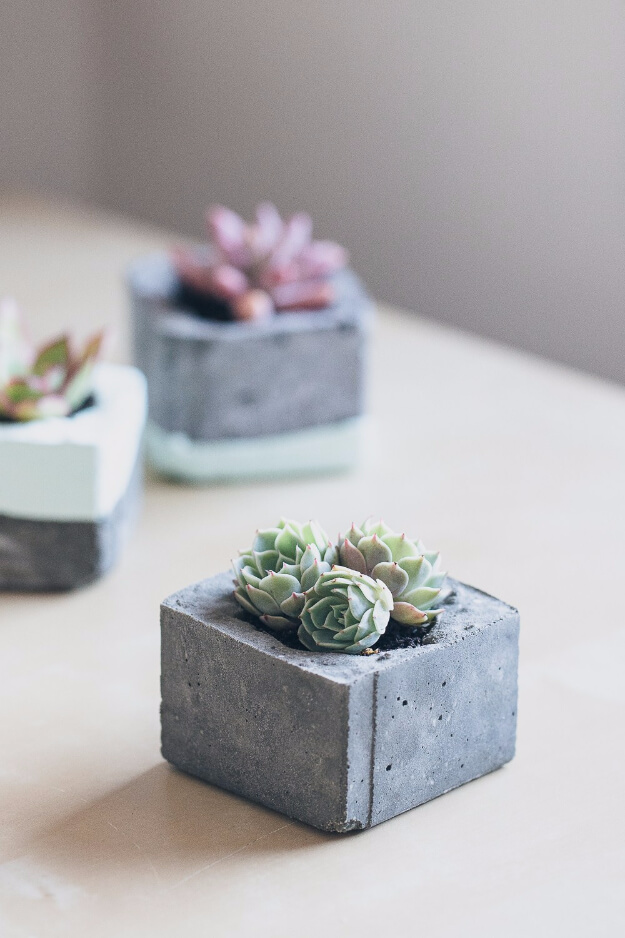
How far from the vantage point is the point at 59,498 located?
1.43 metres

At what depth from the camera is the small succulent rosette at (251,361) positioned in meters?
1.75

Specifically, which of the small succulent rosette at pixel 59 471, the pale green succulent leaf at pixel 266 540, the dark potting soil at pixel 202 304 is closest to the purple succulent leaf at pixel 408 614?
the pale green succulent leaf at pixel 266 540

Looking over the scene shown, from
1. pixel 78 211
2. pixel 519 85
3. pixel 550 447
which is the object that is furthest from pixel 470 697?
pixel 78 211

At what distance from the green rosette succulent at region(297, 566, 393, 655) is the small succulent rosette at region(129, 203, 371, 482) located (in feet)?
2.56

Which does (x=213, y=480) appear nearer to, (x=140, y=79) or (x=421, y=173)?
(x=421, y=173)

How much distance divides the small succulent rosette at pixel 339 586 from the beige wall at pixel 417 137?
192 centimetres

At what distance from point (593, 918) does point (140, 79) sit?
338 centimetres

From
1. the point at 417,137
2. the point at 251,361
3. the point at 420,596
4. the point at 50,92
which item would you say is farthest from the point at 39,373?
the point at 50,92

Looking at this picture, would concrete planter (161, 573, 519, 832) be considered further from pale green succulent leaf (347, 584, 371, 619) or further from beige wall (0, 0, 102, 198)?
beige wall (0, 0, 102, 198)

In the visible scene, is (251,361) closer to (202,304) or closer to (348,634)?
(202,304)

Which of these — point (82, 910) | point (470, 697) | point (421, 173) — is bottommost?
point (82, 910)

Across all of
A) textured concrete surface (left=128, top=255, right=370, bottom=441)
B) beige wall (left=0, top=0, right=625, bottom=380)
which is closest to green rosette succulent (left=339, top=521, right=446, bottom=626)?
textured concrete surface (left=128, top=255, right=370, bottom=441)

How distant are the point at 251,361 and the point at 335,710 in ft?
2.85

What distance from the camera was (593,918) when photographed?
937 millimetres
